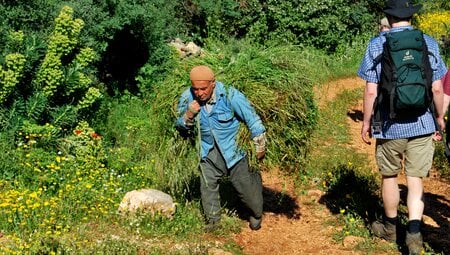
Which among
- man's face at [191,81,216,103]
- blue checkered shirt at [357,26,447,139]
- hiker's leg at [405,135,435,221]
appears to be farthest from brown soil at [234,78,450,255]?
man's face at [191,81,216,103]

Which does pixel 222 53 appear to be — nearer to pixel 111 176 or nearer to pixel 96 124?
pixel 111 176

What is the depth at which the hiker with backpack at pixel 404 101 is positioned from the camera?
5.32 m

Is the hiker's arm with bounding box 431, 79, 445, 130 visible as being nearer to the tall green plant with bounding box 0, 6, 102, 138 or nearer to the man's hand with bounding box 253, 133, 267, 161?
the man's hand with bounding box 253, 133, 267, 161

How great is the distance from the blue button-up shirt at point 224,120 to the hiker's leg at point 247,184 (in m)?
0.11

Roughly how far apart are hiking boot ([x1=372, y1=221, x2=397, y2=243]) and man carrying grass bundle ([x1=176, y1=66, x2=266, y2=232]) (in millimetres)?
1073

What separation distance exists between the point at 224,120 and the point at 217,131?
0.12 meters

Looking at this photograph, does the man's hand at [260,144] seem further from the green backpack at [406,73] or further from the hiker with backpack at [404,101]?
the green backpack at [406,73]

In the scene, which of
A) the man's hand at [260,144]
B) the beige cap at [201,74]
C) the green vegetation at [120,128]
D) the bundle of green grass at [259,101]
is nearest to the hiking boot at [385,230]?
the green vegetation at [120,128]

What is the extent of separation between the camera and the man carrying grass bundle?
5.71m

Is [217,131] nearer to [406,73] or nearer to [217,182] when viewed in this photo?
[217,182]

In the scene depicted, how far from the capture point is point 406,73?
17.4 ft

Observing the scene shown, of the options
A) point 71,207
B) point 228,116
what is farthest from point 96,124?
point 228,116

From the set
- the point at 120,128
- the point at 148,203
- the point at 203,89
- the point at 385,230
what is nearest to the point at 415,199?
the point at 385,230

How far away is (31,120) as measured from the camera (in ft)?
25.3
